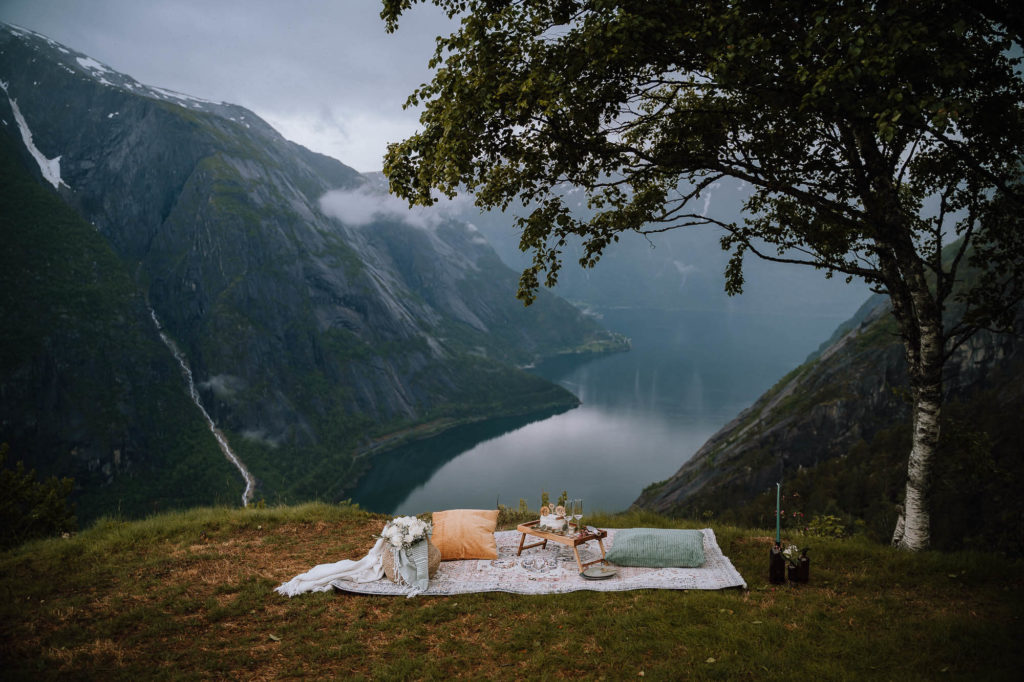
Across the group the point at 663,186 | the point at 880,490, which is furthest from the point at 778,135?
the point at 880,490

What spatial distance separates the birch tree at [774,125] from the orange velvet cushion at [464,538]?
4591mm

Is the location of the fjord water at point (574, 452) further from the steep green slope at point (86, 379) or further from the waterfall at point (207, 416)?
the steep green slope at point (86, 379)

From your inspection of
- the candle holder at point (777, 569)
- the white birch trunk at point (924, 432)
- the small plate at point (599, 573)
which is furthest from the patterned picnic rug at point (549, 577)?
the white birch trunk at point (924, 432)

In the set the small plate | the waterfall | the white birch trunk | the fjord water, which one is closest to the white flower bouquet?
the small plate

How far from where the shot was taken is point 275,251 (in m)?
170

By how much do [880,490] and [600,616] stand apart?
25020 millimetres

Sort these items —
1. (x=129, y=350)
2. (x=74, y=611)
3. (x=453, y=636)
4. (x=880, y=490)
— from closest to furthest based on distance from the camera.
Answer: (x=453, y=636)
(x=74, y=611)
(x=880, y=490)
(x=129, y=350)

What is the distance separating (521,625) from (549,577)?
179 centimetres

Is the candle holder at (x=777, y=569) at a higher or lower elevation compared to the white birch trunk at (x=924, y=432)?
lower

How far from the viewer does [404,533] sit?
32.6 feet

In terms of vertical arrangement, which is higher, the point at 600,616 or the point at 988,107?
the point at 988,107

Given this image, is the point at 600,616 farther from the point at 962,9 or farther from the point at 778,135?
the point at 962,9

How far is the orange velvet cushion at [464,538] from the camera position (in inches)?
428

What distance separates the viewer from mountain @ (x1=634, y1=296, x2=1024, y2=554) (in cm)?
1936
